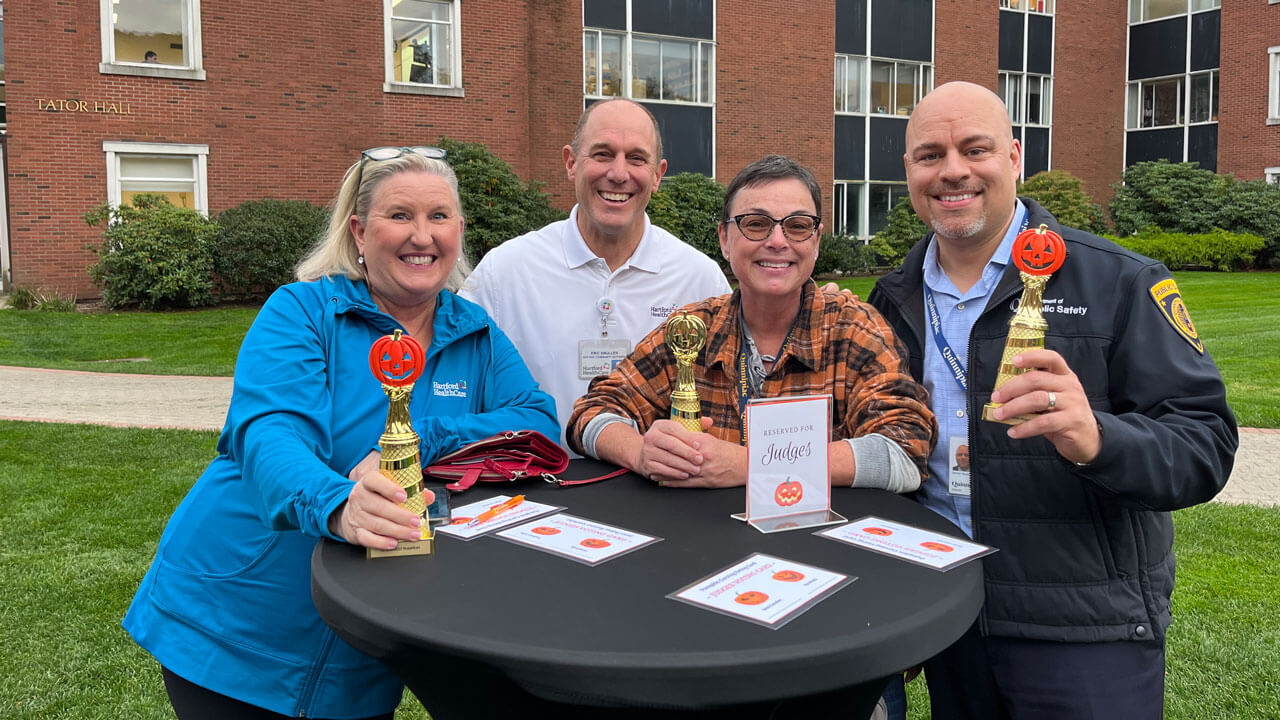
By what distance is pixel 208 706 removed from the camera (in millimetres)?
2287

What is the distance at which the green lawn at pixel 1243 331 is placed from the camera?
29.4 ft

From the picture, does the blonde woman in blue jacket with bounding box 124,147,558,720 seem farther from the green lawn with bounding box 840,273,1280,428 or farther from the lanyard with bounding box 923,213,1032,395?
the green lawn with bounding box 840,273,1280,428

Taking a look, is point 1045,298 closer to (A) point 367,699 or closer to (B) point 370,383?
(B) point 370,383

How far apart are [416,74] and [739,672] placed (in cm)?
1994

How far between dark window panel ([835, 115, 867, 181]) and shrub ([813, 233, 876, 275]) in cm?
223

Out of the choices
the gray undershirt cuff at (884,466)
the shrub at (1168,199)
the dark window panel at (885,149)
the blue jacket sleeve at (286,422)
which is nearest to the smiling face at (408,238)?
the blue jacket sleeve at (286,422)

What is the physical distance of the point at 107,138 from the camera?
1728cm

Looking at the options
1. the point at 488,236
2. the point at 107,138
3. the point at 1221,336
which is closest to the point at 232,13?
the point at 107,138

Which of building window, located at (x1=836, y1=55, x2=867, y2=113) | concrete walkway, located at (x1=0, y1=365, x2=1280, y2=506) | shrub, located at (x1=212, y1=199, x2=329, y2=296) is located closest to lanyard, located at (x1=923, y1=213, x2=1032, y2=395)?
concrete walkway, located at (x1=0, y1=365, x2=1280, y2=506)

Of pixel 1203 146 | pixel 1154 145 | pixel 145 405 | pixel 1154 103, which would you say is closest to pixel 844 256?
pixel 1154 145

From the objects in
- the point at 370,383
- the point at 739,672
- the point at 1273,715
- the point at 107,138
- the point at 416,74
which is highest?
the point at 416,74

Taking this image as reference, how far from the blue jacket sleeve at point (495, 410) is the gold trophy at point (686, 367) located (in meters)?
0.42

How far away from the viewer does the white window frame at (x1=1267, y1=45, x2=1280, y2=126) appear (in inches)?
1064

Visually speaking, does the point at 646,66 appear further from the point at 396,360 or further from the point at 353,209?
the point at 396,360
